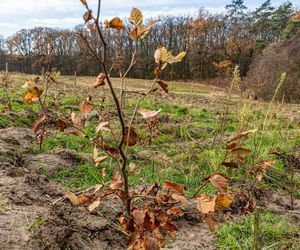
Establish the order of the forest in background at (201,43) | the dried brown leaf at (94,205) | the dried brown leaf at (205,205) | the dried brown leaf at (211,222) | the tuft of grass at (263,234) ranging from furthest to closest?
the forest in background at (201,43) → the tuft of grass at (263,234) → the dried brown leaf at (94,205) → the dried brown leaf at (211,222) → the dried brown leaf at (205,205)

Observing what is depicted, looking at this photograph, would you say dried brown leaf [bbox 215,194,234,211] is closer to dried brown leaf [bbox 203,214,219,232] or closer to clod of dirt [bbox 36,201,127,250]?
dried brown leaf [bbox 203,214,219,232]

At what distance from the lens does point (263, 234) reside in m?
2.40

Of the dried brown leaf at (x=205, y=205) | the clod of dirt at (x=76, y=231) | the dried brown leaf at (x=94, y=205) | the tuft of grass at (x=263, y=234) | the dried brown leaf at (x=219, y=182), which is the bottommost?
the tuft of grass at (x=263, y=234)

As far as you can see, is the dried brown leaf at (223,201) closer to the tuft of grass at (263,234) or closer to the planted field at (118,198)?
the planted field at (118,198)

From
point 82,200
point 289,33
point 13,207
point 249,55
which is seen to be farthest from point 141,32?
point 249,55

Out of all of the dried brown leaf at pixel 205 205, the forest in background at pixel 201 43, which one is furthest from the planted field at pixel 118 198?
the forest in background at pixel 201 43

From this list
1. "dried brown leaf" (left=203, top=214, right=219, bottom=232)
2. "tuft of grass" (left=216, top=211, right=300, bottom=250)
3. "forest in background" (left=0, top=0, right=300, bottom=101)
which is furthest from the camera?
"forest in background" (left=0, top=0, right=300, bottom=101)

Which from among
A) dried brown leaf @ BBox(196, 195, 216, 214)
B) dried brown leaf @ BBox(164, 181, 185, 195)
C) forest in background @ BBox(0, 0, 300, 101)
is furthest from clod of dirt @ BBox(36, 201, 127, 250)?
forest in background @ BBox(0, 0, 300, 101)

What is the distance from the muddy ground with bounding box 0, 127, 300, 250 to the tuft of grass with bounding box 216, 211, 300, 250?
0.11 meters

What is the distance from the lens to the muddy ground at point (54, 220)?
181 centimetres

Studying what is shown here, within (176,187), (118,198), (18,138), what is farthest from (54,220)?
(18,138)

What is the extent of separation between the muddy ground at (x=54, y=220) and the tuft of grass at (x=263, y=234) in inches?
4.5

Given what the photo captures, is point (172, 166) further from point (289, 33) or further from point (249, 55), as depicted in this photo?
point (249, 55)

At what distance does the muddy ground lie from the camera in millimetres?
1814
